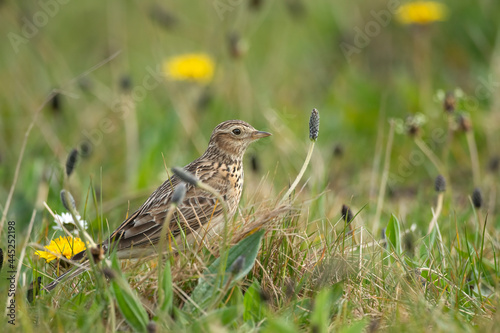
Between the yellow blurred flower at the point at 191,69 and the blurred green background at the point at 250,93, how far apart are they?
0.34 feet

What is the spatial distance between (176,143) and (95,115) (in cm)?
125

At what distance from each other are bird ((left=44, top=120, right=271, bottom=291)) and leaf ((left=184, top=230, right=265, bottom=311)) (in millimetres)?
266

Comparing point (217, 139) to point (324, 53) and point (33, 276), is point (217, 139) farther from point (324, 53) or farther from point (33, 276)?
point (324, 53)

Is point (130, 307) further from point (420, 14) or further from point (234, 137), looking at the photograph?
point (420, 14)

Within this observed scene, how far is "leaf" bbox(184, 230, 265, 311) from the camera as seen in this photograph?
3.61 m

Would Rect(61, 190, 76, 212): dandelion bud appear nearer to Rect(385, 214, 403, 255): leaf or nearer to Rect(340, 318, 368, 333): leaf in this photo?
Rect(340, 318, 368, 333): leaf

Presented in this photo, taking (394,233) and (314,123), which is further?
(394,233)

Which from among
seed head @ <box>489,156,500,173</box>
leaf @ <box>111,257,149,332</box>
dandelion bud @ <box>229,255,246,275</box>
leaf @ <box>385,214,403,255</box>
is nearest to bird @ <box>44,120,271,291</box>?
leaf @ <box>111,257,149,332</box>

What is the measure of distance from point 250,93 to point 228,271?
510 centimetres

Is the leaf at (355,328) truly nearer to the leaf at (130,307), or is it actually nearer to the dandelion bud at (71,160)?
the leaf at (130,307)

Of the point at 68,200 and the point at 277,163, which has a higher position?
the point at 68,200

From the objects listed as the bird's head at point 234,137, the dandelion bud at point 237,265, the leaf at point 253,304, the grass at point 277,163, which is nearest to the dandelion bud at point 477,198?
the grass at point 277,163

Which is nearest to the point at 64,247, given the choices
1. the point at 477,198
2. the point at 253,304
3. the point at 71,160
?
the point at 71,160

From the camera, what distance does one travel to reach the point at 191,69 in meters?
8.27
